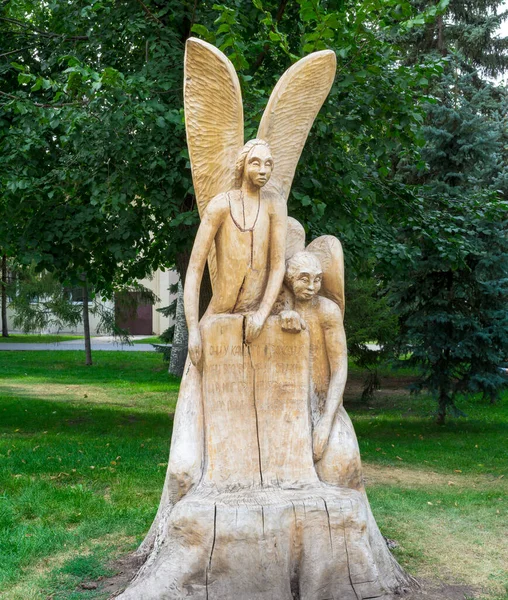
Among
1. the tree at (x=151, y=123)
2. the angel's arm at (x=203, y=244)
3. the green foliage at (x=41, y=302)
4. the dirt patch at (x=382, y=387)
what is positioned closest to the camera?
the angel's arm at (x=203, y=244)

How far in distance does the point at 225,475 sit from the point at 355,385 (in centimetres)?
1205

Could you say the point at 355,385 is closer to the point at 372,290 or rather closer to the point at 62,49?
the point at 372,290

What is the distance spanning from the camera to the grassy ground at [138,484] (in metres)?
Result: 5.21

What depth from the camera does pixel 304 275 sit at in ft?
15.0

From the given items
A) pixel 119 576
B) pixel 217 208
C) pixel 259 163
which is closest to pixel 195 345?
pixel 217 208

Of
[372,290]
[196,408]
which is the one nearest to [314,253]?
[196,408]

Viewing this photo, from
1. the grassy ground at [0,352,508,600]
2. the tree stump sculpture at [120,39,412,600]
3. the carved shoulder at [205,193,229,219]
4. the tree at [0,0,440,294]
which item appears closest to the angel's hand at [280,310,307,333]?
the tree stump sculpture at [120,39,412,600]

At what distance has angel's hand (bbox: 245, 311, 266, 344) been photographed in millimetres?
4441

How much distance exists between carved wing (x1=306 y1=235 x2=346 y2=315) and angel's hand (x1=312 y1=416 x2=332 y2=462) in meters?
0.75

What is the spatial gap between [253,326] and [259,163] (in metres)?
0.96

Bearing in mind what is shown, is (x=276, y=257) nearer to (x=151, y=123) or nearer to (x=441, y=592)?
(x=441, y=592)

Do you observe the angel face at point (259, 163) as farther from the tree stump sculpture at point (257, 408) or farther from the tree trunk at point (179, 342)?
the tree trunk at point (179, 342)

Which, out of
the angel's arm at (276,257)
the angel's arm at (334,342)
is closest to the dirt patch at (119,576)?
the angel's arm at (334,342)

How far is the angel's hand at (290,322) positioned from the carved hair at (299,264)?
253 millimetres
